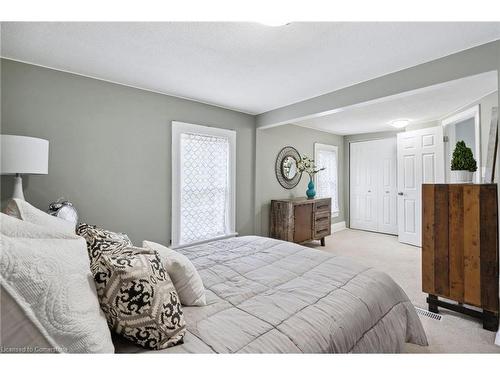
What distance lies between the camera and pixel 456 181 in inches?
94.0

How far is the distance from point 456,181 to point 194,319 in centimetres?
265

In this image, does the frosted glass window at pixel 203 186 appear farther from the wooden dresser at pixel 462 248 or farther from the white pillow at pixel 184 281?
the wooden dresser at pixel 462 248

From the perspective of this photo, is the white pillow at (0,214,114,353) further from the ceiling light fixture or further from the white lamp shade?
the ceiling light fixture

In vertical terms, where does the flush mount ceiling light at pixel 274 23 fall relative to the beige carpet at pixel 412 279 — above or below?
above

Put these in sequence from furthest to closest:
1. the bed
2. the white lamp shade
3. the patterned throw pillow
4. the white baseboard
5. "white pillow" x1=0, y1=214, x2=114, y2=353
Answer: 1. the white baseboard
2. the white lamp shade
3. the bed
4. the patterned throw pillow
5. "white pillow" x1=0, y1=214, x2=114, y2=353

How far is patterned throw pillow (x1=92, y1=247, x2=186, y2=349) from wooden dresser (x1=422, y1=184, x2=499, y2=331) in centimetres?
245

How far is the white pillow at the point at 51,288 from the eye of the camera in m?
0.67

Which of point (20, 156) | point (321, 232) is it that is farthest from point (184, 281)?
point (321, 232)

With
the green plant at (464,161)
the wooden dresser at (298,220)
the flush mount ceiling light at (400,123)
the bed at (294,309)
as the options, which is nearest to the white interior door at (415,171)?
the flush mount ceiling light at (400,123)

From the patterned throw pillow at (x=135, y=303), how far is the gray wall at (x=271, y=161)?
324cm

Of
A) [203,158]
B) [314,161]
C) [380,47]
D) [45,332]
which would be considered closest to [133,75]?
[203,158]

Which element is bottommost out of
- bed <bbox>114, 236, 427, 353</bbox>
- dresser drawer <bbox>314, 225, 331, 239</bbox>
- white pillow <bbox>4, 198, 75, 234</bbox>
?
dresser drawer <bbox>314, 225, 331, 239</bbox>

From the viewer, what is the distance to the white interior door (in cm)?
425

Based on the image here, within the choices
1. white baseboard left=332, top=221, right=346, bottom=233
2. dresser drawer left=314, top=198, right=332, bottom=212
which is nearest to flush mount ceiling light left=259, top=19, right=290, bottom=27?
dresser drawer left=314, top=198, right=332, bottom=212
